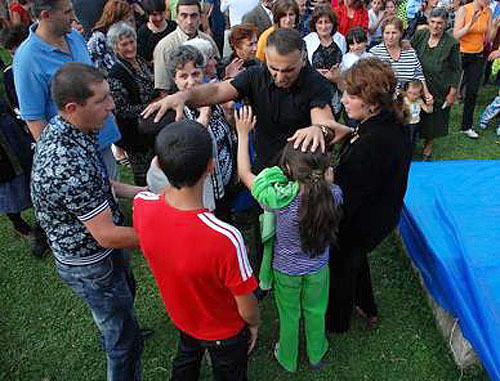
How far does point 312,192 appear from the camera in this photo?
7.34 ft

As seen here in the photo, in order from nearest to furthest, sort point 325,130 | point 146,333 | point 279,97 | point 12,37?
point 325,130 → point 279,97 → point 146,333 → point 12,37

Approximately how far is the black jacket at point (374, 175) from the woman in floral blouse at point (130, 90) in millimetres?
1792

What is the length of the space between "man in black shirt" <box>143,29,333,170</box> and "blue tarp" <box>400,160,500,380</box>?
1.40m

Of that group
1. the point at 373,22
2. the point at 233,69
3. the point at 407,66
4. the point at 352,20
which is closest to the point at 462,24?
the point at 373,22

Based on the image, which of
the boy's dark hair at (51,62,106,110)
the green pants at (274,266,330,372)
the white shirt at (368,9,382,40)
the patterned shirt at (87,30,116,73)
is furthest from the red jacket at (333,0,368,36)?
the boy's dark hair at (51,62,106,110)

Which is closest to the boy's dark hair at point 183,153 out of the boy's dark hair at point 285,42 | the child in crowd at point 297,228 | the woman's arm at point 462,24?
the child in crowd at point 297,228

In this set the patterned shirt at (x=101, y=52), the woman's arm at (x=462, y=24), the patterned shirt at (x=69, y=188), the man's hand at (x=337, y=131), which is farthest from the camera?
the woman's arm at (x=462, y=24)

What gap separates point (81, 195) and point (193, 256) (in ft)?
1.94

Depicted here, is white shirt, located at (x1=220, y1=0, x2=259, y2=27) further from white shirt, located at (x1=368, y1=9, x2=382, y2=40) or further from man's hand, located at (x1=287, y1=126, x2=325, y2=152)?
man's hand, located at (x1=287, y1=126, x2=325, y2=152)

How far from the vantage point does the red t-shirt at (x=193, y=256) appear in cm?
162

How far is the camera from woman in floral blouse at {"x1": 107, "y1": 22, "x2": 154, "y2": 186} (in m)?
3.64

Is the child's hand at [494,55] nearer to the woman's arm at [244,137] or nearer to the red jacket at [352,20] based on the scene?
the red jacket at [352,20]

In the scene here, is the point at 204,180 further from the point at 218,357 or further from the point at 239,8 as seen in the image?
the point at 239,8

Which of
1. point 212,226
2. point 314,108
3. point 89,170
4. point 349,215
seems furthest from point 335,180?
point 89,170
